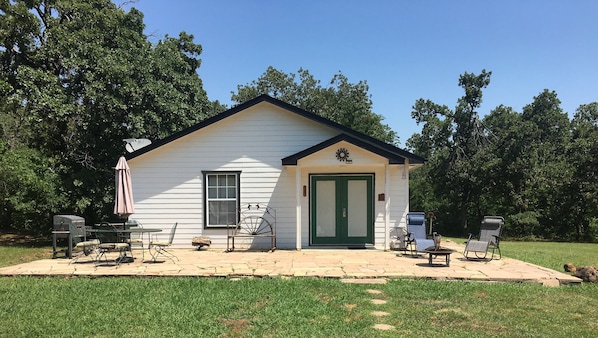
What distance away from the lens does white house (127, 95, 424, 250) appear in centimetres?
1155

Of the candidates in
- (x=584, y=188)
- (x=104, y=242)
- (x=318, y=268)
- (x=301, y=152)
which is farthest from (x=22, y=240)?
(x=584, y=188)

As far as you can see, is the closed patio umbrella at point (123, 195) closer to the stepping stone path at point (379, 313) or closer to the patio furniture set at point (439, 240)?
the stepping stone path at point (379, 313)

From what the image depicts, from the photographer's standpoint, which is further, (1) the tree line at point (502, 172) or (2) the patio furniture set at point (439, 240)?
(1) the tree line at point (502, 172)

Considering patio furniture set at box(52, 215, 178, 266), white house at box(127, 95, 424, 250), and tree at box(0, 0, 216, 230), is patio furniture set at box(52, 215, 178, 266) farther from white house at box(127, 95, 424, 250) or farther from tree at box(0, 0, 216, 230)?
tree at box(0, 0, 216, 230)

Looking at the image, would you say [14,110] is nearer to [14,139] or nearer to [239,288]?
[14,139]

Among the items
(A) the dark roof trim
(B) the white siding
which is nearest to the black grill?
(B) the white siding

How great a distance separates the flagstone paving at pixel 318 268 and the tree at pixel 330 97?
20663 millimetres

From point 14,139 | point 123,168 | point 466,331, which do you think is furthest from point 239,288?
point 14,139

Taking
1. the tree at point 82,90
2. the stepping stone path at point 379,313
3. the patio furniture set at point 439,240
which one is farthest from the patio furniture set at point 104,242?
the patio furniture set at point 439,240

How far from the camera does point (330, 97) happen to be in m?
31.6

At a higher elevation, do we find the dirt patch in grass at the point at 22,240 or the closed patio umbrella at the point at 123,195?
the closed patio umbrella at the point at 123,195

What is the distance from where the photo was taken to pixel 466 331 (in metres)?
4.59

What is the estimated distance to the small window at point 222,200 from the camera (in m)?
11.7

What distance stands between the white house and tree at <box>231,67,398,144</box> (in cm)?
1795
